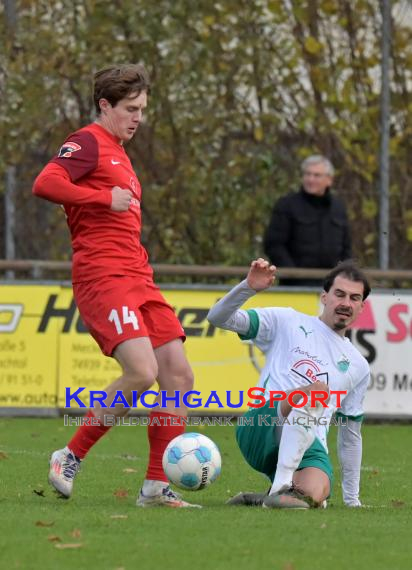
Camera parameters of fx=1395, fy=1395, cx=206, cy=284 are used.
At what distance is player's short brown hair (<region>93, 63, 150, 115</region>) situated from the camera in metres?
7.06

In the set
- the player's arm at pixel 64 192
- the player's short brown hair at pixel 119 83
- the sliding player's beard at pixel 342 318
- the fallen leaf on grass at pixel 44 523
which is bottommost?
the fallen leaf on grass at pixel 44 523

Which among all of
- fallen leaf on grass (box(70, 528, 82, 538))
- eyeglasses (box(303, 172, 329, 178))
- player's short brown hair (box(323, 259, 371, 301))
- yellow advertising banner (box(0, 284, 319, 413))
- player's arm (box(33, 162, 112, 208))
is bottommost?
yellow advertising banner (box(0, 284, 319, 413))

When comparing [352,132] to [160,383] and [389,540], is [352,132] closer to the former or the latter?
[160,383]

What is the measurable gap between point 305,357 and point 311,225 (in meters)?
5.39

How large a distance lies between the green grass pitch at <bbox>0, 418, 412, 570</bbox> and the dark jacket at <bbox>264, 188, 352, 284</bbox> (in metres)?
3.94

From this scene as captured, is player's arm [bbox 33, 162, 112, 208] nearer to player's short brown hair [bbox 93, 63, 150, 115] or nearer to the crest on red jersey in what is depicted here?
the crest on red jersey

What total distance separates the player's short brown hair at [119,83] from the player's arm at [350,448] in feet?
6.39

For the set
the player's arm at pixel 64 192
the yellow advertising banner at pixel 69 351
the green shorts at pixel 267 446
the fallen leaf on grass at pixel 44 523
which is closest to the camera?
the fallen leaf on grass at pixel 44 523

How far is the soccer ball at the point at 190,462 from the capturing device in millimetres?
6844

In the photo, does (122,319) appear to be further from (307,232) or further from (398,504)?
(307,232)

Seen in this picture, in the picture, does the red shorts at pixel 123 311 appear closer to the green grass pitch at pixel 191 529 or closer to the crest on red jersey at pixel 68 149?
the crest on red jersey at pixel 68 149

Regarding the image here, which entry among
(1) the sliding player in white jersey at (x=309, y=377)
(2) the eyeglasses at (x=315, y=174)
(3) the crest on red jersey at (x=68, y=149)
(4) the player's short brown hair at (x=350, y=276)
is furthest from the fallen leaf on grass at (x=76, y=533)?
(2) the eyeglasses at (x=315, y=174)

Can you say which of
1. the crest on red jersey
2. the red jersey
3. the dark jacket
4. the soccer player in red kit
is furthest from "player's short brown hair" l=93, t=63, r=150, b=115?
the dark jacket

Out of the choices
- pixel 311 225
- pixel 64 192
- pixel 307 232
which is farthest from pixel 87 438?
pixel 307 232
